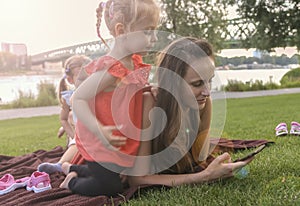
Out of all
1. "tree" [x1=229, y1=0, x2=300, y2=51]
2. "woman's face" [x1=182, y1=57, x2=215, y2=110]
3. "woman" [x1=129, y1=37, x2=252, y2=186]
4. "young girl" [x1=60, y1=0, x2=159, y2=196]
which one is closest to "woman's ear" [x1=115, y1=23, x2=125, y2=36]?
"young girl" [x1=60, y1=0, x2=159, y2=196]

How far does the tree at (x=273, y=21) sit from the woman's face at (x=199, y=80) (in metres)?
9.54

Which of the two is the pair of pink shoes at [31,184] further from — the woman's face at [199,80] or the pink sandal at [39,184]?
the woman's face at [199,80]

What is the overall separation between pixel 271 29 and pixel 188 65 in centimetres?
991

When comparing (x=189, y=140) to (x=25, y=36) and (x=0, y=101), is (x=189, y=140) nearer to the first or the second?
(x=25, y=36)

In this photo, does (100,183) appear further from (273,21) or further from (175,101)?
(273,21)

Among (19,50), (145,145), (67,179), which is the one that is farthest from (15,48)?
(145,145)

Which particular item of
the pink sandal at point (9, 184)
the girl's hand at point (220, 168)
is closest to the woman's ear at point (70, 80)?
the pink sandal at point (9, 184)

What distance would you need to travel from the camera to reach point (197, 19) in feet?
44.9

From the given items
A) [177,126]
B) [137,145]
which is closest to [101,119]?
[137,145]

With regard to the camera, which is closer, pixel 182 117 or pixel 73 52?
pixel 182 117

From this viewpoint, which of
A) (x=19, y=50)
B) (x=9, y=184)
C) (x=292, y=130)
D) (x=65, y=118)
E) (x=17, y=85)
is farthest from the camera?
(x=17, y=85)

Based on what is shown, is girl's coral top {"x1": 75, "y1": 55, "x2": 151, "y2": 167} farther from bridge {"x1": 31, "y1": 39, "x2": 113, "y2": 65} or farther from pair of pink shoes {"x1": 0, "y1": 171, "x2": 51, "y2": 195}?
pair of pink shoes {"x1": 0, "y1": 171, "x2": 51, "y2": 195}

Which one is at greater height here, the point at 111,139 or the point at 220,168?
the point at 111,139

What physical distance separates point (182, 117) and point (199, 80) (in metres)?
0.21
